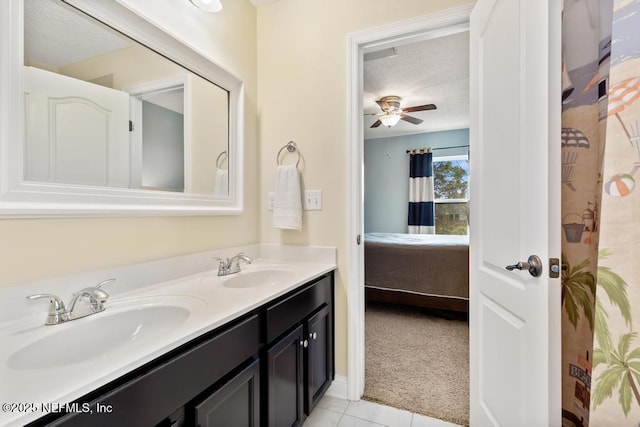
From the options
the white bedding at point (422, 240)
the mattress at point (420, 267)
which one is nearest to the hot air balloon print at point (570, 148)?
the mattress at point (420, 267)

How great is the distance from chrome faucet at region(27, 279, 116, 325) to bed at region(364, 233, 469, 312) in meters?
2.51

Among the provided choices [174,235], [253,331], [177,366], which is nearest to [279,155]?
[174,235]

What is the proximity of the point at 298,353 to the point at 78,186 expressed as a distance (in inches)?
43.0

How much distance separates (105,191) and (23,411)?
0.78 metres

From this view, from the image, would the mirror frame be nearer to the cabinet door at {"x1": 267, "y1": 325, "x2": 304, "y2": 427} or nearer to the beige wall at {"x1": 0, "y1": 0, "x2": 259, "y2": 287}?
the beige wall at {"x1": 0, "y1": 0, "x2": 259, "y2": 287}

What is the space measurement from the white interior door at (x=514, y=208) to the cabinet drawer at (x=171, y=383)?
940 millimetres

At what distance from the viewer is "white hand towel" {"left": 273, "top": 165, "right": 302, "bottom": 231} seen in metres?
1.72

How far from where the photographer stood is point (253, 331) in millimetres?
1000

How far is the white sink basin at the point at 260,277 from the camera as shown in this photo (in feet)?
4.70

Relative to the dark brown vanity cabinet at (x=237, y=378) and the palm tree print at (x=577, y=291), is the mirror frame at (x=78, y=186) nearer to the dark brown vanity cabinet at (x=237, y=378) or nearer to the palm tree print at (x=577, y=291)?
the dark brown vanity cabinet at (x=237, y=378)

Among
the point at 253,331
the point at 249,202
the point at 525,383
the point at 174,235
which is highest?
the point at 249,202

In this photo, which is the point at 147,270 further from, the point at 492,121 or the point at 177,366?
the point at 492,121

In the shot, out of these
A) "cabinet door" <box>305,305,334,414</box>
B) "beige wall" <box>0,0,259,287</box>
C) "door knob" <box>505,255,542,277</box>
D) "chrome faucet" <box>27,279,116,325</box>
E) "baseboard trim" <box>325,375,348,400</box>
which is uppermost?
"beige wall" <box>0,0,259,287</box>

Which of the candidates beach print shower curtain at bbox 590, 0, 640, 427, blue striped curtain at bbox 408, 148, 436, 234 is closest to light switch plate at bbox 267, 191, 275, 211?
beach print shower curtain at bbox 590, 0, 640, 427
